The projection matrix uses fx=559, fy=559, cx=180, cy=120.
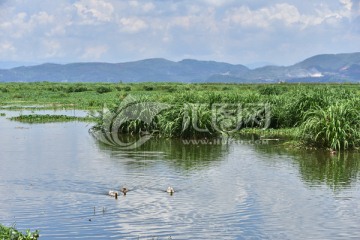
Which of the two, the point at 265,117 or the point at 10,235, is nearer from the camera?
the point at 10,235

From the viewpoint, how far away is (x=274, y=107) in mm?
27766

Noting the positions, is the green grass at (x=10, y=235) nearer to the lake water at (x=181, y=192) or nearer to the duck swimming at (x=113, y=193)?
the lake water at (x=181, y=192)

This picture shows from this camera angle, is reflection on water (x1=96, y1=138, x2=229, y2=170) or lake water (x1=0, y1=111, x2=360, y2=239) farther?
reflection on water (x1=96, y1=138, x2=229, y2=170)

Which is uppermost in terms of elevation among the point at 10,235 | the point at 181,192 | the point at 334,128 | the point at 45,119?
the point at 334,128

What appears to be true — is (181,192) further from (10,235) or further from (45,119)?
(45,119)

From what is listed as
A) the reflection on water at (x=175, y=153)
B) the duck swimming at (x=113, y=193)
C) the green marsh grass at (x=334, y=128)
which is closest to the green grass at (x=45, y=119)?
the reflection on water at (x=175, y=153)

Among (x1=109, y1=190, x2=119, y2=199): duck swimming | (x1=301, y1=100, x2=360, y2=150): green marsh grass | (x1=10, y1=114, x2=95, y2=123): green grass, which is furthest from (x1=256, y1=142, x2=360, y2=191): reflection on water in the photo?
(x1=10, y1=114, x2=95, y2=123): green grass

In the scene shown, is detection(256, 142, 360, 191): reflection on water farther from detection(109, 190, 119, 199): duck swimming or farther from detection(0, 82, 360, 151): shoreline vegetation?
detection(109, 190, 119, 199): duck swimming

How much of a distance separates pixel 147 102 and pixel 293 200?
14.0 metres

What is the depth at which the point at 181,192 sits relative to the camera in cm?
1445

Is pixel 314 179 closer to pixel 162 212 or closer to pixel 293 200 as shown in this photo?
pixel 293 200

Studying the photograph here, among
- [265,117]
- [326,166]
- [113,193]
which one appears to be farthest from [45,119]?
[113,193]

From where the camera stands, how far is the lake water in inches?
447

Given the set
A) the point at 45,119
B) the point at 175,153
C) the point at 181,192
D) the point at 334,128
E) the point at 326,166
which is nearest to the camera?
the point at 181,192
